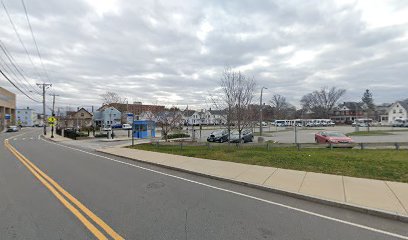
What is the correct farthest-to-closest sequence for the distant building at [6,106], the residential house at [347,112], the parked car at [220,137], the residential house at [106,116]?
the residential house at [347,112]
the residential house at [106,116]
the distant building at [6,106]
the parked car at [220,137]

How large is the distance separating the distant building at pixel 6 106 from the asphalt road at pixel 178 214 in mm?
86823

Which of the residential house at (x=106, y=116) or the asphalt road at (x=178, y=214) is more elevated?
the residential house at (x=106, y=116)

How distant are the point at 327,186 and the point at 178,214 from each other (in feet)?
14.1

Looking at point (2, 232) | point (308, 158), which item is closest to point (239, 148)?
point (308, 158)

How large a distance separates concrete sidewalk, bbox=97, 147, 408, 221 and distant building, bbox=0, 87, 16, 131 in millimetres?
87508

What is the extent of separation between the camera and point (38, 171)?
10852 millimetres

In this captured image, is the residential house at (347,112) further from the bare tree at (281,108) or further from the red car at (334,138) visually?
the red car at (334,138)

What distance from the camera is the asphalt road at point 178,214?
4.72m

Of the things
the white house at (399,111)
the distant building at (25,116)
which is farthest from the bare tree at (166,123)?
the distant building at (25,116)

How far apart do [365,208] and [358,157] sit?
635 centimetres

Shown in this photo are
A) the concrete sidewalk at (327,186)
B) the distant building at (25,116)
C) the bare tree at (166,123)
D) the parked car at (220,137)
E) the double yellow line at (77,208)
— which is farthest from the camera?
the distant building at (25,116)


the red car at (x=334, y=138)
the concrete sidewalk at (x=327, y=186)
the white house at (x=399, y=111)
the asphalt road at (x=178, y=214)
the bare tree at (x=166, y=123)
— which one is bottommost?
the asphalt road at (x=178, y=214)

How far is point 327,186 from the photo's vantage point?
755 cm

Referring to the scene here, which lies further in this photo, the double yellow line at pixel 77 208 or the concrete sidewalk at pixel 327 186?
the concrete sidewalk at pixel 327 186
